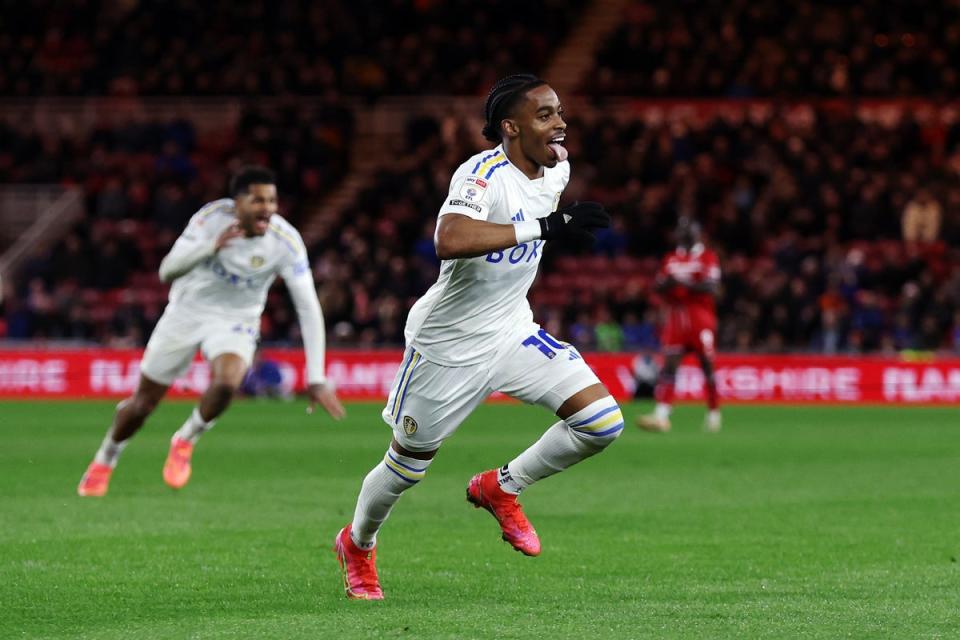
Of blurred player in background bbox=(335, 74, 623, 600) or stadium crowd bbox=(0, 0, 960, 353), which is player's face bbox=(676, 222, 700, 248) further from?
blurred player in background bbox=(335, 74, 623, 600)

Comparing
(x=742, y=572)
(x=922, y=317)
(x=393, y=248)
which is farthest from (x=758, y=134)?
(x=742, y=572)

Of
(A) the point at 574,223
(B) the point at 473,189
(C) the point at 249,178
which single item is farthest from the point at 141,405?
(A) the point at 574,223

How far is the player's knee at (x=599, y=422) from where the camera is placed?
7301 mm

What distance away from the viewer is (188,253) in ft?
37.3

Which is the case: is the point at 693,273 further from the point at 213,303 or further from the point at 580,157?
the point at 580,157

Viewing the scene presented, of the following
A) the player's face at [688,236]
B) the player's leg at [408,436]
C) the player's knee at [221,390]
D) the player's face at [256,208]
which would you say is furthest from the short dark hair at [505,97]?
the player's face at [688,236]

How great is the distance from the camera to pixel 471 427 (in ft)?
65.2

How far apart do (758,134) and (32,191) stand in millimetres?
13554

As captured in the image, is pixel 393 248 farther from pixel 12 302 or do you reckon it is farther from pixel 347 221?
pixel 12 302

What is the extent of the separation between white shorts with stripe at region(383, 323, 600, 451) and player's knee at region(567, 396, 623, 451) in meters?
0.11

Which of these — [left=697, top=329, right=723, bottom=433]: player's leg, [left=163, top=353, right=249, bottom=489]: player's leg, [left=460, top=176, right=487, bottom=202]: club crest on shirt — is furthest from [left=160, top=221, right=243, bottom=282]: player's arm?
[left=697, top=329, right=723, bottom=433]: player's leg

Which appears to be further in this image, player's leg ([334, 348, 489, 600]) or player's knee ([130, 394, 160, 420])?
player's knee ([130, 394, 160, 420])

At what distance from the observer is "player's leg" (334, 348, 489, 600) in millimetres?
7324

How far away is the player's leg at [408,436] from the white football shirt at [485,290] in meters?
0.09
